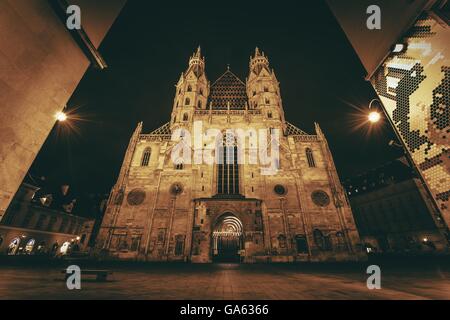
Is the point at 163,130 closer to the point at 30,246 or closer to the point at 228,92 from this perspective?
the point at 228,92

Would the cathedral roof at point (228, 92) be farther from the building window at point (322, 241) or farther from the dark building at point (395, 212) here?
the dark building at point (395, 212)

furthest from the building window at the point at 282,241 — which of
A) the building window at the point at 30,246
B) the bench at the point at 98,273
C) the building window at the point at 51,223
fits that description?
the building window at the point at 51,223

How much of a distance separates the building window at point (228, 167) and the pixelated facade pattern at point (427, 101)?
65.1 ft

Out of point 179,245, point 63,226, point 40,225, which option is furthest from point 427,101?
point 63,226

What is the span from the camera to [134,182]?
2428cm

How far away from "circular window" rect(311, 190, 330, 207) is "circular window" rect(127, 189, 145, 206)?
21194mm

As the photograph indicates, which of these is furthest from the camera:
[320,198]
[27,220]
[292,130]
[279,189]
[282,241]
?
[292,130]

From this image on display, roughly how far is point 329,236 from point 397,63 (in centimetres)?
2100

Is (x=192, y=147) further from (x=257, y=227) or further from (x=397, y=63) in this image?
(x=397, y=63)

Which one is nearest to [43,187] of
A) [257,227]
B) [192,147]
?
[192,147]

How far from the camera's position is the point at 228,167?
25219 millimetres

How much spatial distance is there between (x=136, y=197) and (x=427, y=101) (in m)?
25.5

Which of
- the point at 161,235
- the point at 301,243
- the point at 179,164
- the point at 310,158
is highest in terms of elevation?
the point at 310,158

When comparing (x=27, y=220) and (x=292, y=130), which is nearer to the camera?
(x=27, y=220)
